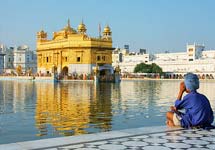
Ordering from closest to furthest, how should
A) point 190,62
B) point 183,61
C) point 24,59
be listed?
point 190,62 → point 183,61 → point 24,59

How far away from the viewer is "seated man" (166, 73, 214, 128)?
6.80 metres

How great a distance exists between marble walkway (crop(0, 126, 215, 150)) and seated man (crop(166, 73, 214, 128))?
6.9 inches

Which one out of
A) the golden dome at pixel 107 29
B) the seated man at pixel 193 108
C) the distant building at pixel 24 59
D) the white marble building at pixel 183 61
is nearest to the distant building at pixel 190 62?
the white marble building at pixel 183 61

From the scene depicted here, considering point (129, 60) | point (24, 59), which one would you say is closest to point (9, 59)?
point (24, 59)

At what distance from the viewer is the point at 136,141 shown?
5969 mm

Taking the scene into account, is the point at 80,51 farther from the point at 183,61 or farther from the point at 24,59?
the point at 24,59

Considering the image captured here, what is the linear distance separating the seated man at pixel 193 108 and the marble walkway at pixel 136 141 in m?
0.17

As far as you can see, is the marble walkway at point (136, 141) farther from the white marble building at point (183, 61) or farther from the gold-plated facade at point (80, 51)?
the white marble building at point (183, 61)

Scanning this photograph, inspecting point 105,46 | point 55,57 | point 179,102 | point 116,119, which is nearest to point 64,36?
point 55,57

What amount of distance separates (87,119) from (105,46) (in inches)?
1842

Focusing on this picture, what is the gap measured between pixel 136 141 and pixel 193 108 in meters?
1.39

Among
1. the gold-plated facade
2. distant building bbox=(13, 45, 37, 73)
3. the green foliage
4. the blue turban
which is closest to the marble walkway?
the blue turban

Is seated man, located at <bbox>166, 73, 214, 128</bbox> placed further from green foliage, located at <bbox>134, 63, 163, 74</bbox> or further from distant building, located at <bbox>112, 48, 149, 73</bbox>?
distant building, located at <bbox>112, 48, 149, 73</bbox>

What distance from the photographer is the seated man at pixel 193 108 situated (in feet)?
22.3
